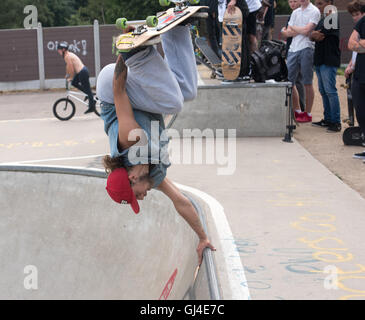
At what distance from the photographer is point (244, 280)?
10.7ft

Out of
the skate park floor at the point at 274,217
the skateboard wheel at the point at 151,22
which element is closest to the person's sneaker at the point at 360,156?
the skate park floor at the point at 274,217

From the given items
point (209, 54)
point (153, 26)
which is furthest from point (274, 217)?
point (209, 54)

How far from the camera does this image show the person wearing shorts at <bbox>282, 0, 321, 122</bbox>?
882 centimetres

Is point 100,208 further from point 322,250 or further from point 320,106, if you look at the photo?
point 320,106

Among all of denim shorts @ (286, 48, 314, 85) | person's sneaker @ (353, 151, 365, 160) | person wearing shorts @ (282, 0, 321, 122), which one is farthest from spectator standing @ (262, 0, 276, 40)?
person's sneaker @ (353, 151, 365, 160)

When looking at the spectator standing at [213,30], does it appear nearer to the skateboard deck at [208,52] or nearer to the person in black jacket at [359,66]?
the skateboard deck at [208,52]

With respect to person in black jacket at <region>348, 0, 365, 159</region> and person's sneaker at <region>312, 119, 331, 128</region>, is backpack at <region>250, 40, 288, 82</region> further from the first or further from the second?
person in black jacket at <region>348, 0, 365, 159</region>

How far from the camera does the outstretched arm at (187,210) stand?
3.57 metres

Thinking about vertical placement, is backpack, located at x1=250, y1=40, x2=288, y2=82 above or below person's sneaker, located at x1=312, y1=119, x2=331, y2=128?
→ above

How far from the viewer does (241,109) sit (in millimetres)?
8484

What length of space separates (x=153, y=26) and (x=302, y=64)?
693 centimetres

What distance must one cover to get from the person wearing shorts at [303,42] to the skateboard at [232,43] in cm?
118

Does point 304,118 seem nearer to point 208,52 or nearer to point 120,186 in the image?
point 208,52

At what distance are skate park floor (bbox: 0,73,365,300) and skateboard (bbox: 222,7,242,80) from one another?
47.8 inches
